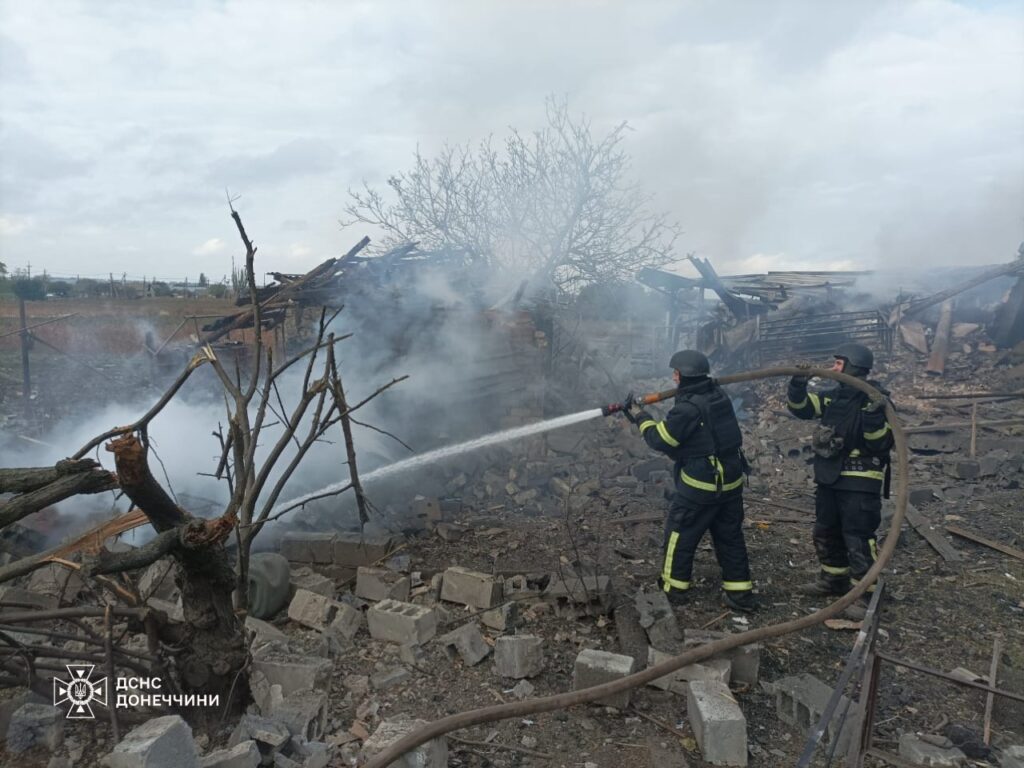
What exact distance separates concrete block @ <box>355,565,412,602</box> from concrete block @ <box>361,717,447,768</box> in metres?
1.70

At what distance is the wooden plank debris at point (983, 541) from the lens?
20.6 ft

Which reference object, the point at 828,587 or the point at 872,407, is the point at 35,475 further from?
the point at 828,587

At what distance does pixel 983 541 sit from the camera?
6.54 meters

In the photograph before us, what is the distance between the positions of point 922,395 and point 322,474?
35.1ft

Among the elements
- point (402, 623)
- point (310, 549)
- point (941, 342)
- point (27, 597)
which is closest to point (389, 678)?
point (402, 623)

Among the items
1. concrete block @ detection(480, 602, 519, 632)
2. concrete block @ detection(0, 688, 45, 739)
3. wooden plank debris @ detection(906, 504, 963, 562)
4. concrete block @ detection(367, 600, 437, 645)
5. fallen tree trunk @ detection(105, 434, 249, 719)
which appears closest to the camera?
fallen tree trunk @ detection(105, 434, 249, 719)

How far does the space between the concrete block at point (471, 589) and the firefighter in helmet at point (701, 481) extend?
1.31 meters

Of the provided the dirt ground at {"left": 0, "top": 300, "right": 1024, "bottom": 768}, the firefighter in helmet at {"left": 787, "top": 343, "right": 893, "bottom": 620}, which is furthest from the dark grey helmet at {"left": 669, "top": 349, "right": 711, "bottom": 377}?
the dirt ground at {"left": 0, "top": 300, "right": 1024, "bottom": 768}

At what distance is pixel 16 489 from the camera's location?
9.18 feet

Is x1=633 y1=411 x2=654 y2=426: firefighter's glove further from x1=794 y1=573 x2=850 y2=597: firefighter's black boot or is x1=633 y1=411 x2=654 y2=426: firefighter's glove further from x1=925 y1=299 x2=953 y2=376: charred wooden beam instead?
x1=925 y1=299 x2=953 y2=376: charred wooden beam

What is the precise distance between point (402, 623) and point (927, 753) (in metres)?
3.02

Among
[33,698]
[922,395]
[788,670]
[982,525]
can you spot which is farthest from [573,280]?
[33,698]

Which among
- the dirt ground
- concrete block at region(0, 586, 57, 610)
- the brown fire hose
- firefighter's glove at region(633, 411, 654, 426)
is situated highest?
firefighter's glove at region(633, 411, 654, 426)

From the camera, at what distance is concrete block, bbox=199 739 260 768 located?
2820 mm
